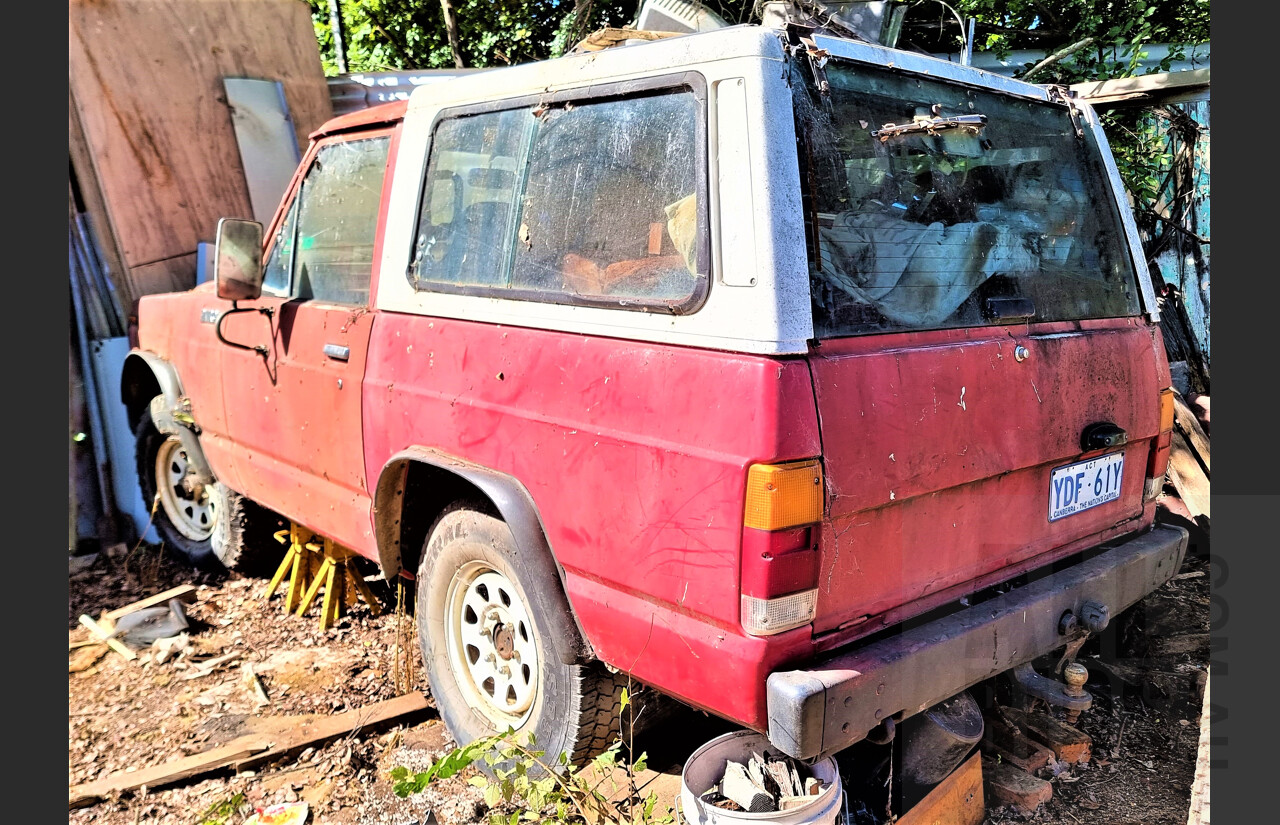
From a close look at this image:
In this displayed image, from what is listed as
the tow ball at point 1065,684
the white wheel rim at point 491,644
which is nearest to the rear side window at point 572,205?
the white wheel rim at point 491,644

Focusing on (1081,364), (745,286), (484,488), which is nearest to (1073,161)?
(1081,364)

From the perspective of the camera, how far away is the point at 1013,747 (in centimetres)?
296

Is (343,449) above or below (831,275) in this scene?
below

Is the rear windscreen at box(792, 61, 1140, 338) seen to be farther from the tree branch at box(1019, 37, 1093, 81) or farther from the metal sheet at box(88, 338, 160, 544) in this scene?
the metal sheet at box(88, 338, 160, 544)

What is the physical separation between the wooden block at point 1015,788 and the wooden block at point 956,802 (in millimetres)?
61

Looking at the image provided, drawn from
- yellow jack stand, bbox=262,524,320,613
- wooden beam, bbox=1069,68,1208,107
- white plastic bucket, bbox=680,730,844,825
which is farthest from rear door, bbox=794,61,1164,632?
yellow jack stand, bbox=262,524,320,613

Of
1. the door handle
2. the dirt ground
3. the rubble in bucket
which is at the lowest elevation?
the dirt ground

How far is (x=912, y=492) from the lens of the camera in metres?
2.20

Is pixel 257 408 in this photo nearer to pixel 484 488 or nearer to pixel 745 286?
pixel 484 488

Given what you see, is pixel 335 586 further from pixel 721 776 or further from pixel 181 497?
pixel 721 776

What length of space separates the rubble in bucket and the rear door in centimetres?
46

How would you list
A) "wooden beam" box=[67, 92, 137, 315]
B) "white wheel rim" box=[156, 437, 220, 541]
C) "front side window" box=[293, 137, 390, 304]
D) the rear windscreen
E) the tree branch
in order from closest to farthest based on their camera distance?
the rear windscreen
"front side window" box=[293, 137, 390, 304]
"white wheel rim" box=[156, 437, 220, 541]
the tree branch
"wooden beam" box=[67, 92, 137, 315]

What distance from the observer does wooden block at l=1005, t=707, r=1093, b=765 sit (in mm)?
2984

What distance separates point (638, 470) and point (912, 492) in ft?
2.23
